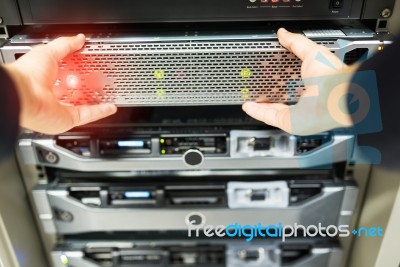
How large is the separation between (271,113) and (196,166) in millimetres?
208

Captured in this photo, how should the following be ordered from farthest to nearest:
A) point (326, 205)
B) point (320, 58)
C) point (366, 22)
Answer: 1. point (326, 205)
2. point (366, 22)
3. point (320, 58)

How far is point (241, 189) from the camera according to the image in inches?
37.5

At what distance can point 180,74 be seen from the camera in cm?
78

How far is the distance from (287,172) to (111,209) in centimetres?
41

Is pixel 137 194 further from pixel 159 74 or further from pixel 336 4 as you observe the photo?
pixel 336 4

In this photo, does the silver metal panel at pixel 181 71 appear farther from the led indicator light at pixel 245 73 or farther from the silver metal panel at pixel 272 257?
the silver metal panel at pixel 272 257

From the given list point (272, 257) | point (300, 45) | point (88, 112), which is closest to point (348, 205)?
point (272, 257)

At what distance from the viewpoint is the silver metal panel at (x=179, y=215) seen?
37.2 inches

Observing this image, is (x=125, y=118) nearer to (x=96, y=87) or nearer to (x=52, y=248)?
(x=96, y=87)

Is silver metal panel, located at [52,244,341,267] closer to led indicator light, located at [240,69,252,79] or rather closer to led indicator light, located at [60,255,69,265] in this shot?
led indicator light, located at [60,255,69,265]

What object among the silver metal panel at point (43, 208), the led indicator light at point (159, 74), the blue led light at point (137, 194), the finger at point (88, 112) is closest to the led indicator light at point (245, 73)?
the led indicator light at point (159, 74)

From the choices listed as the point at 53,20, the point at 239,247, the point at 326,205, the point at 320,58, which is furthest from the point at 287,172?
the point at 53,20

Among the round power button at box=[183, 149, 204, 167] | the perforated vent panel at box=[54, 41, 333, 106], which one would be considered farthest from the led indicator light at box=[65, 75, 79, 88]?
the round power button at box=[183, 149, 204, 167]

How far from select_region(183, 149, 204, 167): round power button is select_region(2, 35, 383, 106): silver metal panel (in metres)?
0.12
